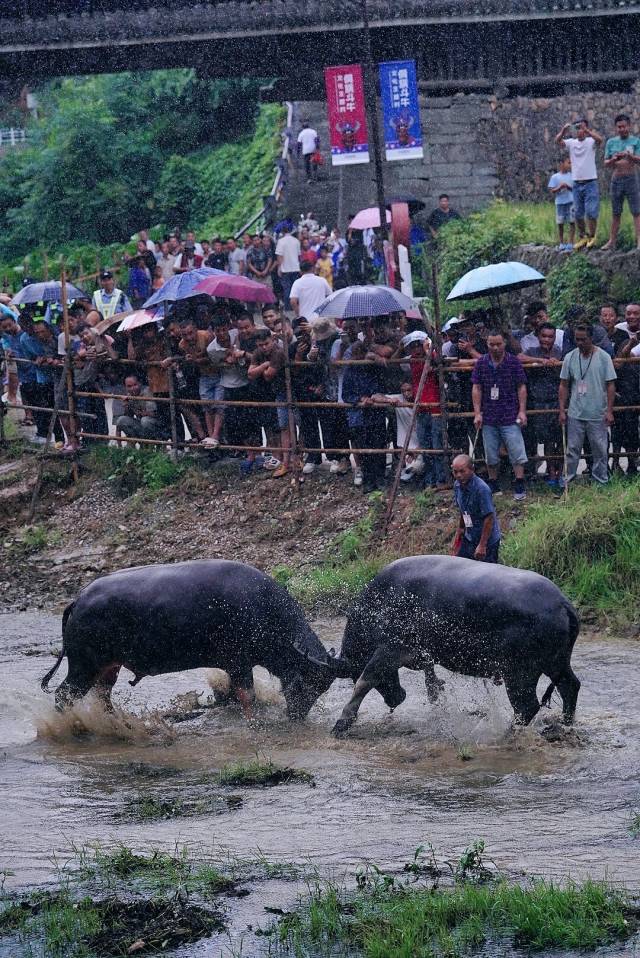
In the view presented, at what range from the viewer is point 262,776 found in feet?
27.9

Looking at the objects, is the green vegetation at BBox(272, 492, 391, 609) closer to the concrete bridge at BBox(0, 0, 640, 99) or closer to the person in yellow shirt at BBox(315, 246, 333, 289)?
the person in yellow shirt at BBox(315, 246, 333, 289)

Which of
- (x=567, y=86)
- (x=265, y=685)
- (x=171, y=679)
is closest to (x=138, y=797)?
(x=265, y=685)

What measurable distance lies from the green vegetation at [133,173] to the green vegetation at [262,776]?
85.7ft

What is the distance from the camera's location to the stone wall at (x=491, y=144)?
Answer: 79.5 ft

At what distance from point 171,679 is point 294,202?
17.0 meters

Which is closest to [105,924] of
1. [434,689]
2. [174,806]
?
[174,806]

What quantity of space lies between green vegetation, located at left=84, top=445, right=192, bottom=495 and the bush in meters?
5.06

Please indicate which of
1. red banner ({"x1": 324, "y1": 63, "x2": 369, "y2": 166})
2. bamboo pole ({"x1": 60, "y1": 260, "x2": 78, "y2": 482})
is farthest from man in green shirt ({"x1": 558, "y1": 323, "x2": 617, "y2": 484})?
red banner ({"x1": 324, "y1": 63, "x2": 369, "y2": 166})

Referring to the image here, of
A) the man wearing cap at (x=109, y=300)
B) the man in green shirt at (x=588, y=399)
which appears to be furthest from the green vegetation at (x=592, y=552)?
the man wearing cap at (x=109, y=300)

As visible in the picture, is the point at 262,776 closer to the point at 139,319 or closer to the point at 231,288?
the point at 231,288

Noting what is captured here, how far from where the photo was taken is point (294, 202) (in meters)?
26.9

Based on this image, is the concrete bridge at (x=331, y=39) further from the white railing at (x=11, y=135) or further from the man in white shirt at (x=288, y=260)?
the white railing at (x=11, y=135)

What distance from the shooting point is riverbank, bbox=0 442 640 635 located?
1207 cm

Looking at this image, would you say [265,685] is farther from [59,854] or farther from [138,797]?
[59,854]
